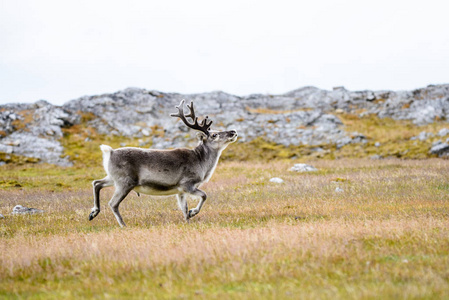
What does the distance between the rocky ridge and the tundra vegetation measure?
26415 mm

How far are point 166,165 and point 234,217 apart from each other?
2.29m

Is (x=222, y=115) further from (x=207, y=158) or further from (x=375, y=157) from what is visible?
(x=207, y=158)

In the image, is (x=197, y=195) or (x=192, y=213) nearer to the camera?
(x=192, y=213)

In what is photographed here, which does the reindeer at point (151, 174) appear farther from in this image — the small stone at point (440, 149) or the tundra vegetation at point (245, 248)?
the small stone at point (440, 149)

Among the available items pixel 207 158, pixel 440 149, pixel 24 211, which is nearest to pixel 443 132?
pixel 440 149

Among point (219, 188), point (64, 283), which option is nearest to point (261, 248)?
point (64, 283)

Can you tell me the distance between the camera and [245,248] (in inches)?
277

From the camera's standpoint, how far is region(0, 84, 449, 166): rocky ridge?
139 ft

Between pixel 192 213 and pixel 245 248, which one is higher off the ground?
pixel 245 248

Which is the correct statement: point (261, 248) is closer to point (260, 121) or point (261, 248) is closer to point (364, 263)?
point (364, 263)

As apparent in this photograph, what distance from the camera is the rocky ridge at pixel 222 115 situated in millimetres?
42312

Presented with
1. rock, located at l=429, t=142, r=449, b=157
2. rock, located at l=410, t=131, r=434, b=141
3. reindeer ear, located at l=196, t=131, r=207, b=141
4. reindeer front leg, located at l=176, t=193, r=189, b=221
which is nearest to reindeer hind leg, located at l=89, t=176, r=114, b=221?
reindeer front leg, located at l=176, t=193, r=189, b=221

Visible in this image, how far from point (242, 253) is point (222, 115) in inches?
1742

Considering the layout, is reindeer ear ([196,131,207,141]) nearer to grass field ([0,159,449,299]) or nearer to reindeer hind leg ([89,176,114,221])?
grass field ([0,159,449,299])
